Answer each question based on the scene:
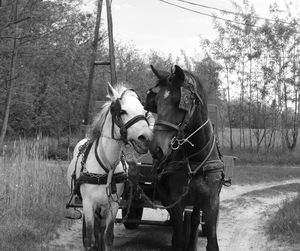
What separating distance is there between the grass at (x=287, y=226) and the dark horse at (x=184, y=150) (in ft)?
7.29

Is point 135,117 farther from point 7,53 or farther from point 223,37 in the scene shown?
point 223,37

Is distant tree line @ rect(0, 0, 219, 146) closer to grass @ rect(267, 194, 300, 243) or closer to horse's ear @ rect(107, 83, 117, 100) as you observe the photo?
horse's ear @ rect(107, 83, 117, 100)

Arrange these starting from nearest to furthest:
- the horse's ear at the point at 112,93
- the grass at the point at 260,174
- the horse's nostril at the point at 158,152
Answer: the horse's nostril at the point at 158,152 → the horse's ear at the point at 112,93 → the grass at the point at 260,174

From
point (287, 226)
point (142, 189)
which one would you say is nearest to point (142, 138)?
point (142, 189)

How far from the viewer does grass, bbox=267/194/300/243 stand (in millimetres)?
6457

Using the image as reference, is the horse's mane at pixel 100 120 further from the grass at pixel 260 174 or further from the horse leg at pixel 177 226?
the grass at pixel 260 174

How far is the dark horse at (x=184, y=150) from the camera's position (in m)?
4.07

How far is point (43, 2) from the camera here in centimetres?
1002

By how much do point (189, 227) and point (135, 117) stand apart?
5.95 feet

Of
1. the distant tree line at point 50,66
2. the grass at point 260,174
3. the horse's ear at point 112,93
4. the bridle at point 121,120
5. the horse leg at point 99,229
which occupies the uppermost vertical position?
the distant tree line at point 50,66

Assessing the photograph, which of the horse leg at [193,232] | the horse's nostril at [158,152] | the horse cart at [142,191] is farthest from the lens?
the horse cart at [142,191]

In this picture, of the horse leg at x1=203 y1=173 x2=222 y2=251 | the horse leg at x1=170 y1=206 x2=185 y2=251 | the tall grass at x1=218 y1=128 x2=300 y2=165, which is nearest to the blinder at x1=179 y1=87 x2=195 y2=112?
the horse leg at x1=203 y1=173 x2=222 y2=251

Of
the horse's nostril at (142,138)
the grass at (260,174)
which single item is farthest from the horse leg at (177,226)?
the grass at (260,174)

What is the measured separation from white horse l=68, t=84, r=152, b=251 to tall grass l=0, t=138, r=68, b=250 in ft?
3.99
